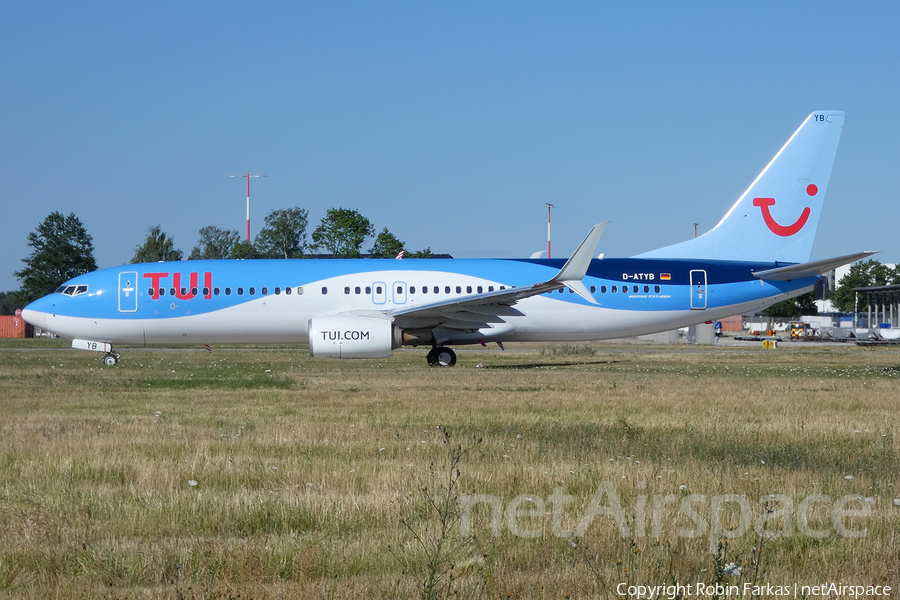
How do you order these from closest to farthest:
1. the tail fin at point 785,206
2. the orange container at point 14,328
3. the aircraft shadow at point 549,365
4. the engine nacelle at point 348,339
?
the engine nacelle at point 348,339 < the aircraft shadow at point 549,365 < the tail fin at point 785,206 < the orange container at point 14,328

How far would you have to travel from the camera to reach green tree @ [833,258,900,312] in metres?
109

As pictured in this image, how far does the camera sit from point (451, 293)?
25.6 meters

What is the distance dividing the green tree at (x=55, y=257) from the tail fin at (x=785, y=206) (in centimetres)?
7767

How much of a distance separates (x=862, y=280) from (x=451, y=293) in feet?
331

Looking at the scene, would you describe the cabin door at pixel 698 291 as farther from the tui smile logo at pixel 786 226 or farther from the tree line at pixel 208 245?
the tree line at pixel 208 245

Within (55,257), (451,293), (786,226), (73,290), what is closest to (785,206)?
(786,226)

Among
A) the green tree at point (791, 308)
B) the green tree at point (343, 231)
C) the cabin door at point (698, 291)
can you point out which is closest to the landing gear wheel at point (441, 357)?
the cabin door at point (698, 291)

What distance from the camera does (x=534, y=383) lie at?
57.1 ft

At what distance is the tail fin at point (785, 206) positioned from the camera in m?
26.7

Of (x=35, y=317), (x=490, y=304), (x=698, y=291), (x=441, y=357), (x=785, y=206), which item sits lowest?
(x=441, y=357)

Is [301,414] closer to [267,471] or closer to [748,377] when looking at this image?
[267,471]

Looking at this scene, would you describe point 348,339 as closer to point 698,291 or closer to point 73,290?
point 73,290

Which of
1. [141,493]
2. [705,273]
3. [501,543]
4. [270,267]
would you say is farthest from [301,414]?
[705,273]

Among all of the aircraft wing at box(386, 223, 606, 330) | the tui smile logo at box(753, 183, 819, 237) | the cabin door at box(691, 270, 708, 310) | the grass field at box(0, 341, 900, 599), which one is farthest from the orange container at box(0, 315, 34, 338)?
the grass field at box(0, 341, 900, 599)
